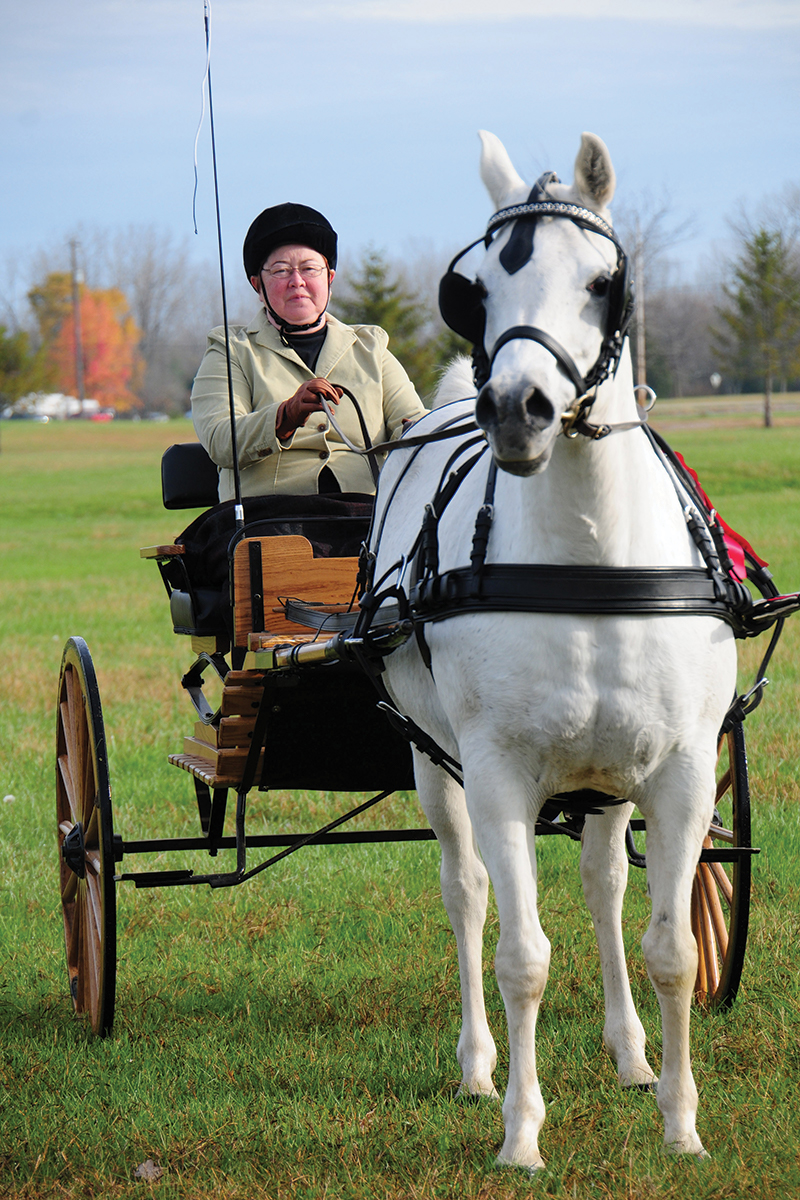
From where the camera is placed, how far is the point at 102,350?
81.3m

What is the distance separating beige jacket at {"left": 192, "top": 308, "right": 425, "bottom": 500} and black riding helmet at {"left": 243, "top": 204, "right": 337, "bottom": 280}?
278 mm

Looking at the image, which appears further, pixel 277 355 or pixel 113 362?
pixel 113 362

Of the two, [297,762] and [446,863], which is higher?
[297,762]

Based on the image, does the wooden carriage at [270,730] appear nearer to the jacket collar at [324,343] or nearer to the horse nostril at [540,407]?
the jacket collar at [324,343]

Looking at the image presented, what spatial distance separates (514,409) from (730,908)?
8.93 ft

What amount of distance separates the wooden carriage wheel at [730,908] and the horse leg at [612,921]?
0.43 m

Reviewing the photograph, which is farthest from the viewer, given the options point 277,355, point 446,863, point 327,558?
point 277,355

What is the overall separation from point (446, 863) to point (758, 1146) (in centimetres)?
126

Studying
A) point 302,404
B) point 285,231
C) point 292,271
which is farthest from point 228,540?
point 285,231

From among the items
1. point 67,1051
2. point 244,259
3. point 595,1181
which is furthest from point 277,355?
point 595,1181

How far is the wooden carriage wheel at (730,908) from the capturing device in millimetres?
3990

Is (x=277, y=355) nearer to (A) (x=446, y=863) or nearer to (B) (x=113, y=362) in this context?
(A) (x=446, y=863)

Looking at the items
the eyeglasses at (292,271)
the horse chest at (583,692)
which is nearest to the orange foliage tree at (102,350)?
the eyeglasses at (292,271)

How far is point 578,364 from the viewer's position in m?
2.37
